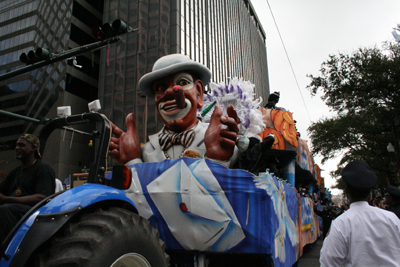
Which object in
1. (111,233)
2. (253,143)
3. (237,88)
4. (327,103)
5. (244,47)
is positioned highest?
(244,47)

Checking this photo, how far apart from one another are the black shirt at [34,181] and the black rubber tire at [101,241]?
0.60m

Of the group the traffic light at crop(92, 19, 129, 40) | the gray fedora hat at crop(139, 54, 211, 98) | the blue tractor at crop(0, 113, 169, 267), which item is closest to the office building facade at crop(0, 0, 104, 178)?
the traffic light at crop(92, 19, 129, 40)

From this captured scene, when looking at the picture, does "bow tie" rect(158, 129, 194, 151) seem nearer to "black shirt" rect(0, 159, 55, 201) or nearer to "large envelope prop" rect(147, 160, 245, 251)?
"large envelope prop" rect(147, 160, 245, 251)

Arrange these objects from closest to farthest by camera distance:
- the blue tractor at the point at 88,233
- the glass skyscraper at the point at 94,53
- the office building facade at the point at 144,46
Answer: the blue tractor at the point at 88,233, the office building facade at the point at 144,46, the glass skyscraper at the point at 94,53

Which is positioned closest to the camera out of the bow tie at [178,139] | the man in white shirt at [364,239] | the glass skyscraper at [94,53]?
the man in white shirt at [364,239]

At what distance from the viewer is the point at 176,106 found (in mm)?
4617

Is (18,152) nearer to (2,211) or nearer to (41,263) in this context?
(2,211)

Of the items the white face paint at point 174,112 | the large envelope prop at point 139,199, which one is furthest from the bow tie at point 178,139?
the large envelope prop at point 139,199

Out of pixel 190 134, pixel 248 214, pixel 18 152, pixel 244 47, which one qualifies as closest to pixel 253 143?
pixel 190 134

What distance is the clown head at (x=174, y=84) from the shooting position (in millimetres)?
4605

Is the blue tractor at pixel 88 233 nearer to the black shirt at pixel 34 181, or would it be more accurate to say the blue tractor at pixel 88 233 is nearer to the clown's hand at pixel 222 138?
the black shirt at pixel 34 181

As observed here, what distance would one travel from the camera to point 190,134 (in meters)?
4.46

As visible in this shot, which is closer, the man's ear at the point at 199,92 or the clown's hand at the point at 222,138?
the clown's hand at the point at 222,138

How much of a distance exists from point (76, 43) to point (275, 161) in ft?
79.1
